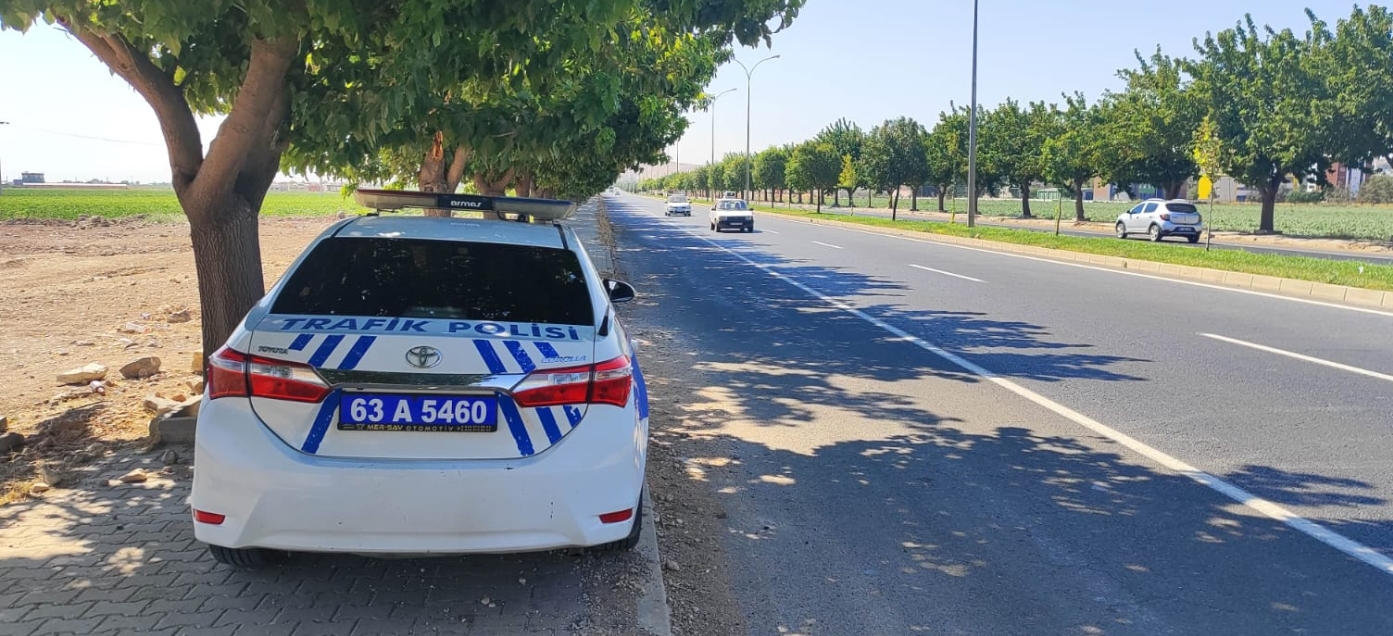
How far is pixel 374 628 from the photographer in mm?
3320

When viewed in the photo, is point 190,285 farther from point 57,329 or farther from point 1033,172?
point 1033,172

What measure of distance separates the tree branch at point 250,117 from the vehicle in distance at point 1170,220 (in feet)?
113

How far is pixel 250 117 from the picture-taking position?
→ 5590mm

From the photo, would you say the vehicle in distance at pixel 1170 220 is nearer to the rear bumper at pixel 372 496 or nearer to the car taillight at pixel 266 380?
the rear bumper at pixel 372 496

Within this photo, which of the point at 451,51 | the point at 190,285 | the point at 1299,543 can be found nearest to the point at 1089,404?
the point at 1299,543

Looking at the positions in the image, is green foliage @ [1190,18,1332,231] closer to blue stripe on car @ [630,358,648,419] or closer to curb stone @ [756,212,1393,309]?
curb stone @ [756,212,1393,309]

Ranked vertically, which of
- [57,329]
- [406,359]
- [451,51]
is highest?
[451,51]

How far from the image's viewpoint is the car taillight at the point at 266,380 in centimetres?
321

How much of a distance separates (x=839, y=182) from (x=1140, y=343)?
54359 millimetres

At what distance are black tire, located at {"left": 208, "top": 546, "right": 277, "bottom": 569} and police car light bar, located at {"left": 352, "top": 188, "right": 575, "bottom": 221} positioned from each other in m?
1.83

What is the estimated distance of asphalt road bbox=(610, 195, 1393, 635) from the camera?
3848 mm

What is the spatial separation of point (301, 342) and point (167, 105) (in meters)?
3.53

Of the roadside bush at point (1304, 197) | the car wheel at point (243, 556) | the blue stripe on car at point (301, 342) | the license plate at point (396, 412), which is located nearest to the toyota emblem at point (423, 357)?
the license plate at point (396, 412)

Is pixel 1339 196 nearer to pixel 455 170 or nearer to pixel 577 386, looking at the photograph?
pixel 455 170
